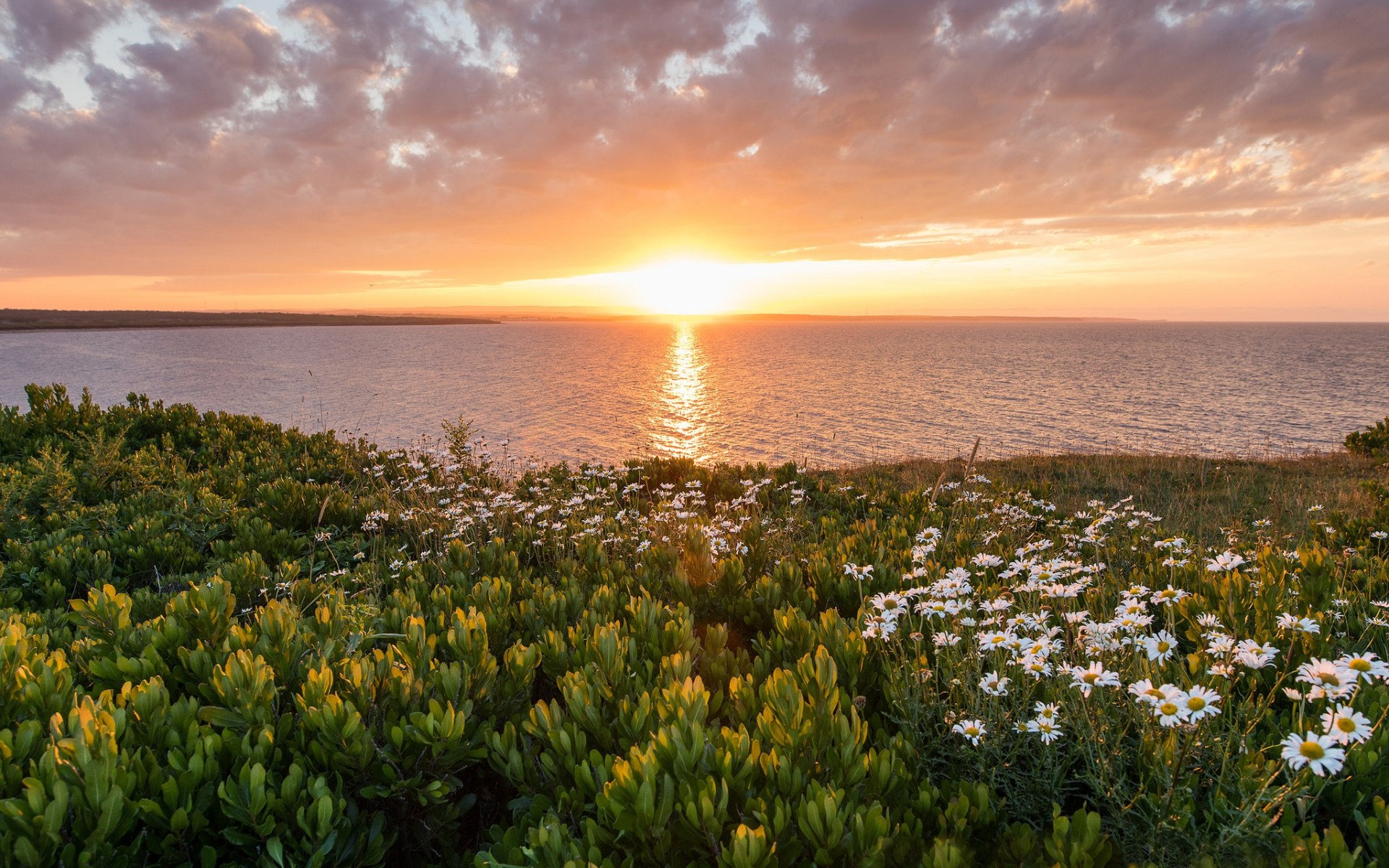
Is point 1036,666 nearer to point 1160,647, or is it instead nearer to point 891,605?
point 1160,647

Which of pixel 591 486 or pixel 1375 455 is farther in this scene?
pixel 1375 455

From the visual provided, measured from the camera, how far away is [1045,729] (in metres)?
2.23

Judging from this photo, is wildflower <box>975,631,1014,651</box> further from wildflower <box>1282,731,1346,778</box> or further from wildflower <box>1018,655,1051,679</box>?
wildflower <box>1282,731,1346,778</box>

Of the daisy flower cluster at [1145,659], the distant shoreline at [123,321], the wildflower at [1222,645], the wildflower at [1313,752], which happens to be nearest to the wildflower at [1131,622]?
the daisy flower cluster at [1145,659]

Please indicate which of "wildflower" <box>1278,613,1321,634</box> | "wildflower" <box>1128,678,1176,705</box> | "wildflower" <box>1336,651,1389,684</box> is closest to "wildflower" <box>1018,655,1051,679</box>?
"wildflower" <box>1128,678,1176,705</box>

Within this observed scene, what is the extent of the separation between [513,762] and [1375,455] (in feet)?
66.4

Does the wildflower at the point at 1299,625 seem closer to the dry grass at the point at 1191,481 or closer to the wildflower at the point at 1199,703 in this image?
the wildflower at the point at 1199,703

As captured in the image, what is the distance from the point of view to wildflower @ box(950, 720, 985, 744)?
225 centimetres

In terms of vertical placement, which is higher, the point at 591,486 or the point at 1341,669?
the point at 1341,669

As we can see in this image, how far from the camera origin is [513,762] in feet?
7.42

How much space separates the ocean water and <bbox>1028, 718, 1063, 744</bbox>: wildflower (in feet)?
28.4

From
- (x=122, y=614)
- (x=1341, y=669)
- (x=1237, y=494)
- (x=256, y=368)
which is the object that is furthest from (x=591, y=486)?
(x=256, y=368)

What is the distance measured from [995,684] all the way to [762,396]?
45059mm

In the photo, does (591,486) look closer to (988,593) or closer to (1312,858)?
(988,593)
